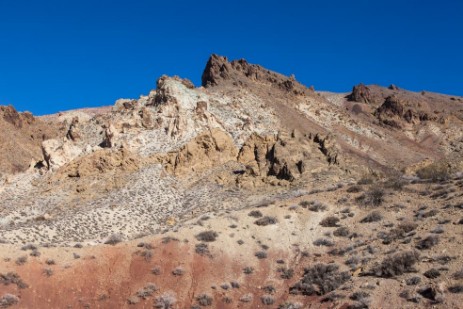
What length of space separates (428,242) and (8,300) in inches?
626

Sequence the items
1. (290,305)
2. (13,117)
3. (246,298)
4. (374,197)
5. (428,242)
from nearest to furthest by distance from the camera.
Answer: (290,305) → (246,298) → (428,242) → (374,197) → (13,117)

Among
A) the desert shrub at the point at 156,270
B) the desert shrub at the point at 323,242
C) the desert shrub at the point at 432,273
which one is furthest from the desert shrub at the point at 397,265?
the desert shrub at the point at 156,270

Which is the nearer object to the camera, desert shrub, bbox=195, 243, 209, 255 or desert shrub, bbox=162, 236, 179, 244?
desert shrub, bbox=195, 243, 209, 255

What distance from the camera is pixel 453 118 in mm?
90875

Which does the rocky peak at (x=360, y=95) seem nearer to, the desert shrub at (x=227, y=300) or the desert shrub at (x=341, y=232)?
the desert shrub at (x=341, y=232)

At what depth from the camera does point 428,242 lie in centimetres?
1862

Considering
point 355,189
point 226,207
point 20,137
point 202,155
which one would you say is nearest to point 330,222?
point 355,189

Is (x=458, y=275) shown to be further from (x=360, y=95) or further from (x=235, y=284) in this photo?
(x=360, y=95)

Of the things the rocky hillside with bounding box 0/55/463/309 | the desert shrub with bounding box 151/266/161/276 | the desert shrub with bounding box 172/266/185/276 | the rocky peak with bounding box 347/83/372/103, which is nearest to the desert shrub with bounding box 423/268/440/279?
the rocky hillside with bounding box 0/55/463/309

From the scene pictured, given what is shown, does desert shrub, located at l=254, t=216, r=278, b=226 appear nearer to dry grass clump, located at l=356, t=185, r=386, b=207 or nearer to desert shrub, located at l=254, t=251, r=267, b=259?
desert shrub, located at l=254, t=251, r=267, b=259

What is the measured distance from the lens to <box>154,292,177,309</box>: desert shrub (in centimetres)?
1808

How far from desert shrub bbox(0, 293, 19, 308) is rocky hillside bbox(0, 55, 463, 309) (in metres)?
0.04

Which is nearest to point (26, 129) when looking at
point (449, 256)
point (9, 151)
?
point (9, 151)

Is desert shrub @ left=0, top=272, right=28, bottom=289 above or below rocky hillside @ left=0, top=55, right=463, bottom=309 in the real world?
below
